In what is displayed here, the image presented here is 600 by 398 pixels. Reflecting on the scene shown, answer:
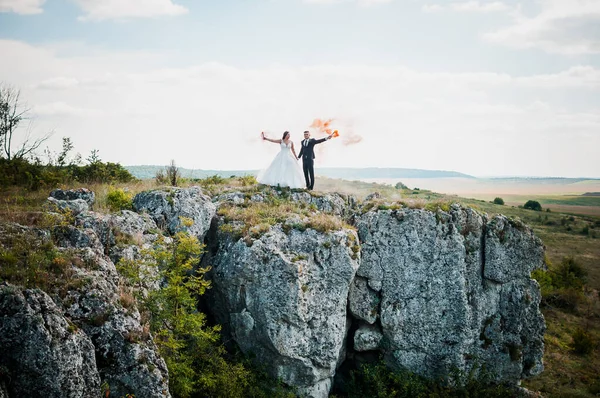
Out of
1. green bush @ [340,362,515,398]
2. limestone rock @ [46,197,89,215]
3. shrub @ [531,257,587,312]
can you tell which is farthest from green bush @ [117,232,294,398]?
shrub @ [531,257,587,312]

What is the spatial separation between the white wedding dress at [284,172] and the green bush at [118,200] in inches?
279

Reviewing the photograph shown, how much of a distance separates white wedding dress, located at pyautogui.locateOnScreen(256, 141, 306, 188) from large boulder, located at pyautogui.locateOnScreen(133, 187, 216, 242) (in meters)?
5.05

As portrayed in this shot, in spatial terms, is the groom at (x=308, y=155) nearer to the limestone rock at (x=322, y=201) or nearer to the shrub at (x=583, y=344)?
the limestone rock at (x=322, y=201)

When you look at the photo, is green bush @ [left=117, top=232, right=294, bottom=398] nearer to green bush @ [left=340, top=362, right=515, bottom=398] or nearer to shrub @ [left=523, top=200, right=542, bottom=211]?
green bush @ [left=340, top=362, right=515, bottom=398]

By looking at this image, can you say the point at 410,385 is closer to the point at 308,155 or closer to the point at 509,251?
the point at 509,251

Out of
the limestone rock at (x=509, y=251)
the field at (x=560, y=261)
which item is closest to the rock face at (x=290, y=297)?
the field at (x=560, y=261)

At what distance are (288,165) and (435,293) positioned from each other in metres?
9.18

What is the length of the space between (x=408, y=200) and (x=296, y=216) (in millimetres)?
5710

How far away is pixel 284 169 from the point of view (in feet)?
71.1

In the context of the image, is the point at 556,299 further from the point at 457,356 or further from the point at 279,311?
the point at 279,311

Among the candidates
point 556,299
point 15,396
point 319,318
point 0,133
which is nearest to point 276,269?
point 319,318

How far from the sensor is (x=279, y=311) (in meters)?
15.3

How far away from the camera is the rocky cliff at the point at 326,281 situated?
487 inches

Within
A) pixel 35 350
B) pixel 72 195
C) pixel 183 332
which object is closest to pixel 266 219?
pixel 183 332
